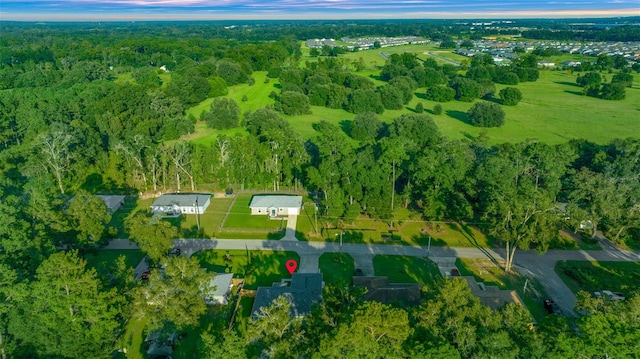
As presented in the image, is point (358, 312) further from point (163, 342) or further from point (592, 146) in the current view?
point (592, 146)

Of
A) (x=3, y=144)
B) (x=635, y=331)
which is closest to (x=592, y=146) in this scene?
(x=635, y=331)

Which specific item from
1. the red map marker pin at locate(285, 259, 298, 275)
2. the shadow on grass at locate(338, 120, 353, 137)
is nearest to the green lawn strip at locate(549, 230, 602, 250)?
the red map marker pin at locate(285, 259, 298, 275)

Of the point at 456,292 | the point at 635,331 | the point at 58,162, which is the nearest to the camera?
the point at 635,331

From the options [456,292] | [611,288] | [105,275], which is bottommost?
[611,288]

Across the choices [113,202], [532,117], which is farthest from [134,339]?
[532,117]

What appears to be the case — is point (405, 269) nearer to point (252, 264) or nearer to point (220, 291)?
point (252, 264)
